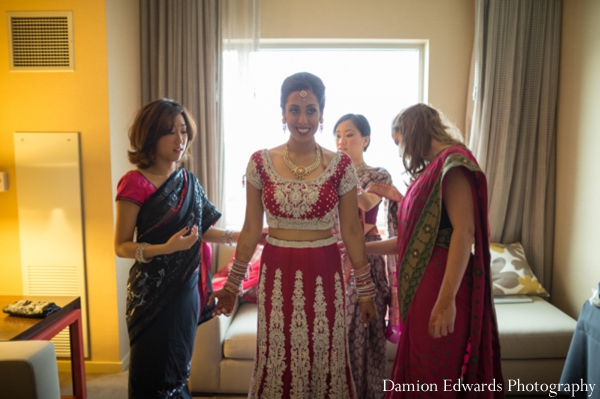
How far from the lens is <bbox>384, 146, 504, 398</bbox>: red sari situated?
133 centimetres

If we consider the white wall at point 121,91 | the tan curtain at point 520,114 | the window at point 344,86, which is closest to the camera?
the white wall at point 121,91

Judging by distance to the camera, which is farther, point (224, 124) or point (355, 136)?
point (224, 124)

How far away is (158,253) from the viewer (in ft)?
4.67

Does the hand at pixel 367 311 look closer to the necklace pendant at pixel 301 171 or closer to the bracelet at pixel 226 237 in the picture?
the necklace pendant at pixel 301 171

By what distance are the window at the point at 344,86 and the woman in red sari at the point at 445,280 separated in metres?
1.86

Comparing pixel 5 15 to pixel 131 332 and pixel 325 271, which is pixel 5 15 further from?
pixel 325 271

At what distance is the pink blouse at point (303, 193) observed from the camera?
1392 millimetres

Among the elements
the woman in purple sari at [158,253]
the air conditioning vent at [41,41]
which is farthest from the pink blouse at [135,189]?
the air conditioning vent at [41,41]

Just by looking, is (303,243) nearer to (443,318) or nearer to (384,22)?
(443,318)

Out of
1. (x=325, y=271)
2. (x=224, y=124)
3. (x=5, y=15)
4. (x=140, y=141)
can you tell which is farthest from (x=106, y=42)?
(x=325, y=271)

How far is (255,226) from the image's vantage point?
1517 mm

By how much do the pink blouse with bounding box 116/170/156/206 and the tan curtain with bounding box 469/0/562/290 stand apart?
2.41m

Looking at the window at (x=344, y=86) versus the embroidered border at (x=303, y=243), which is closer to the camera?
the embroidered border at (x=303, y=243)

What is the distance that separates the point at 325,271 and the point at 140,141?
2.70ft
